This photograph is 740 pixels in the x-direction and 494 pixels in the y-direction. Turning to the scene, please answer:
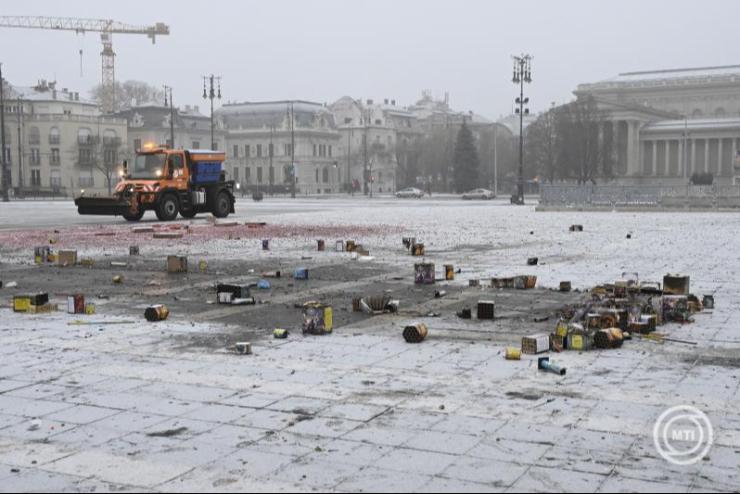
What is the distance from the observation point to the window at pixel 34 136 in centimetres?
10156

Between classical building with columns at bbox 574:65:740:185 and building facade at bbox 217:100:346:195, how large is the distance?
40.6 m

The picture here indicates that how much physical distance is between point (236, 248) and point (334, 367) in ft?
45.6

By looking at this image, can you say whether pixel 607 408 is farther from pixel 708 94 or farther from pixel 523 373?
pixel 708 94

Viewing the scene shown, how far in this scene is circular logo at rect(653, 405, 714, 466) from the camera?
594cm

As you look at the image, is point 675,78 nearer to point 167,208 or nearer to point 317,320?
point 167,208

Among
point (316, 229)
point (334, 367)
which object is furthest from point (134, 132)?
point (334, 367)

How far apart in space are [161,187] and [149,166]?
3.75 ft

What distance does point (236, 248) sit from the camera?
22172 millimetres

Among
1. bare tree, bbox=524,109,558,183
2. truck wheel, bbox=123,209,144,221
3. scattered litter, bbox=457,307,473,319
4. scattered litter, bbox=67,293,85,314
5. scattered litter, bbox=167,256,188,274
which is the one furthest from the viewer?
bare tree, bbox=524,109,558,183

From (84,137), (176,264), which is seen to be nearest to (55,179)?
(84,137)

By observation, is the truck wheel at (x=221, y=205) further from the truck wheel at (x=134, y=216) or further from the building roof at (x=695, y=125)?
the building roof at (x=695, y=125)

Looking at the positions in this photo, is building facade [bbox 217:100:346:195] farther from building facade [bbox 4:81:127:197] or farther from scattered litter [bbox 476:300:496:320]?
scattered litter [bbox 476:300:496:320]

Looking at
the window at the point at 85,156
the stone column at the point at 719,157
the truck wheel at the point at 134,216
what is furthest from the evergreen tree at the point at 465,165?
the truck wheel at the point at 134,216

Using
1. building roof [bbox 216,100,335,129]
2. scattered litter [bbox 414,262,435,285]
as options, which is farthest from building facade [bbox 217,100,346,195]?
scattered litter [bbox 414,262,435,285]
